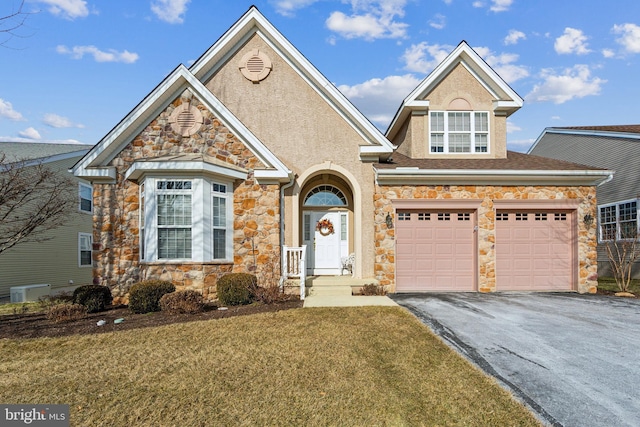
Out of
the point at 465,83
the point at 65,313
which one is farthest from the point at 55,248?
the point at 465,83

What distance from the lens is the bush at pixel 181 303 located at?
866cm

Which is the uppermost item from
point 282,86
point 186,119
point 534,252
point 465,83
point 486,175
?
point 465,83

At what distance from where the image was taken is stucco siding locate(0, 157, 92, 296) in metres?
15.8

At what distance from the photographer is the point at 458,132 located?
540 inches

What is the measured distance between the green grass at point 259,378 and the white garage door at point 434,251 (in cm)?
472

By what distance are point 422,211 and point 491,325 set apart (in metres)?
4.83

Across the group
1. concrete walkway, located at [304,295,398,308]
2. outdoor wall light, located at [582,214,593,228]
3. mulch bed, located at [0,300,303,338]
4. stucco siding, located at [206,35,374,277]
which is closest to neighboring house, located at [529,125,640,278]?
outdoor wall light, located at [582,214,593,228]

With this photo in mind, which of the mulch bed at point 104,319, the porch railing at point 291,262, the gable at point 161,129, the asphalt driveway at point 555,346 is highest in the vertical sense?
the gable at point 161,129

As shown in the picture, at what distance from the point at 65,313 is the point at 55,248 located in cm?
1183

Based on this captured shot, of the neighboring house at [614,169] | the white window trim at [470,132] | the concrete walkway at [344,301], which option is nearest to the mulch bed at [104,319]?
the concrete walkway at [344,301]

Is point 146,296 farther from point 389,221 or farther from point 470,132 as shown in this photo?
point 470,132

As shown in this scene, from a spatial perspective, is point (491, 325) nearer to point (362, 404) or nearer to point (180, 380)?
point (362, 404)

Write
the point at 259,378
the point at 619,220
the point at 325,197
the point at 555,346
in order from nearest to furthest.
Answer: the point at 259,378
the point at 555,346
the point at 325,197
the point at 619,220

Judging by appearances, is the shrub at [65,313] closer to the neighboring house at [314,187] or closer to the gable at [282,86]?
the neighboring house at [314,187]
